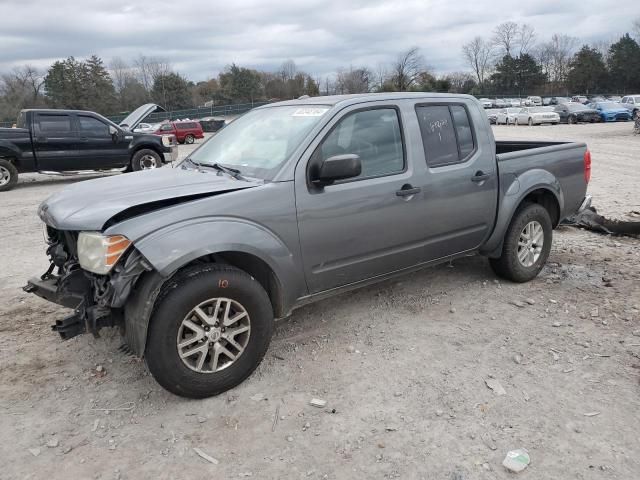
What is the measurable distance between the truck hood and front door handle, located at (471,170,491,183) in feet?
6.53

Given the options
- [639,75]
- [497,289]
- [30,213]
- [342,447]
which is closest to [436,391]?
[342,447]

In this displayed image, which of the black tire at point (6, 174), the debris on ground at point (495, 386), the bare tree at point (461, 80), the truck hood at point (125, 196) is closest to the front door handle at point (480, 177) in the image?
the debris on ground at point (495, 386)

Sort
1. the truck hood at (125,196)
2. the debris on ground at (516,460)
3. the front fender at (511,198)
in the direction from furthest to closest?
the front fender at (511,198) < the truck hood at (125,196) < the debris on ground at (516,460)

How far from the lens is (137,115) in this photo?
12.4 meters

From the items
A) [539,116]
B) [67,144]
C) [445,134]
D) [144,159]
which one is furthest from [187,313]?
[539,116]

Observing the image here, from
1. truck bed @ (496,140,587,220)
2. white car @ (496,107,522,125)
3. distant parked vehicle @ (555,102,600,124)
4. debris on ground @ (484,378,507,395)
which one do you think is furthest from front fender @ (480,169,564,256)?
white car @ (496,107,522,125)

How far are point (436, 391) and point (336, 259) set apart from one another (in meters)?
1.11

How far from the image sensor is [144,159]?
13836 millimetres

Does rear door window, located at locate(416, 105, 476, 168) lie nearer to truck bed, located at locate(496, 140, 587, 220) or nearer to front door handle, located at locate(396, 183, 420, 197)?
front door handle, located at locate(396, 183, 420, 197)

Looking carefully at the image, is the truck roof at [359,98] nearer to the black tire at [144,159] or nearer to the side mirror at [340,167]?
the side mirror at [340,167]

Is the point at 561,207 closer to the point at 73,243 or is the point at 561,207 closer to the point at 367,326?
the point at 367,326

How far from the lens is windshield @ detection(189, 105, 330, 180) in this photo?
360 cm

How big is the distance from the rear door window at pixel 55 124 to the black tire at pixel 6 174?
1.08 metres

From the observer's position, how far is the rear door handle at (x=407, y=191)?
3.88 m
